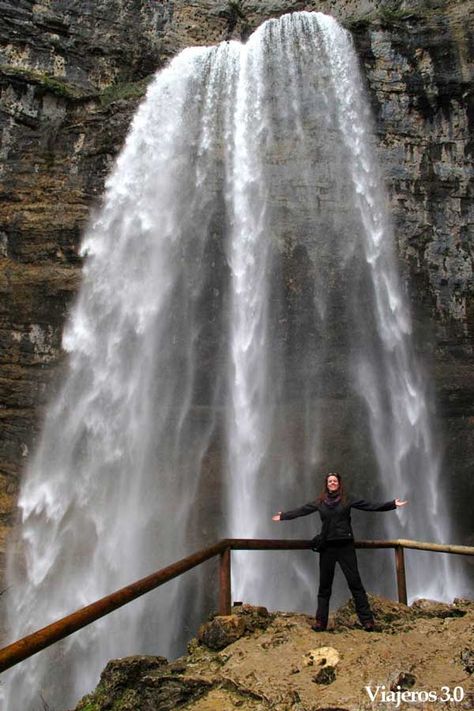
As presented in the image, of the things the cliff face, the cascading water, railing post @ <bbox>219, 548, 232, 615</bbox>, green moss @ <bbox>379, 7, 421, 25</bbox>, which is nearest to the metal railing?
railing post @ <bbox>219, 548, 232, 615</bbox>

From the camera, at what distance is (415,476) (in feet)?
41.2

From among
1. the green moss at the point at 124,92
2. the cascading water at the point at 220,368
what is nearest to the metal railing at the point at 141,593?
the cascading water at the point at 220,368

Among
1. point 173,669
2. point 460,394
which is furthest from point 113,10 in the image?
point 173,669

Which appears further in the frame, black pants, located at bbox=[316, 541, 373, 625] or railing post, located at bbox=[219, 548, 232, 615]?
railing post, located at bbox=[219, 548, 232, 615]

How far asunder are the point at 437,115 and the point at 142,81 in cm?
890

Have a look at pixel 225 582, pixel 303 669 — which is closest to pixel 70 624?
pixel 303 669

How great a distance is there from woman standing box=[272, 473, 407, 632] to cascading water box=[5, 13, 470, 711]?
5.98 metres

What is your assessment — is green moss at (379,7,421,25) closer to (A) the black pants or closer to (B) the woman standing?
(B) the woman standing

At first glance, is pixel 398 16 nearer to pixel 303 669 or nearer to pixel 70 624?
pixel 303 669

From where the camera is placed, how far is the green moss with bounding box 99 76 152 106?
52.7 ft

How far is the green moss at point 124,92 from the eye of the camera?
16.1 metres

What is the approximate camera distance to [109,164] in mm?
15172

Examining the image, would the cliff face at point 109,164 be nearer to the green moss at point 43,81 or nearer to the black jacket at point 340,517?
the green moss at point 43,81

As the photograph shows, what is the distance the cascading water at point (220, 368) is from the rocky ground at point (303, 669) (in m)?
5.94
